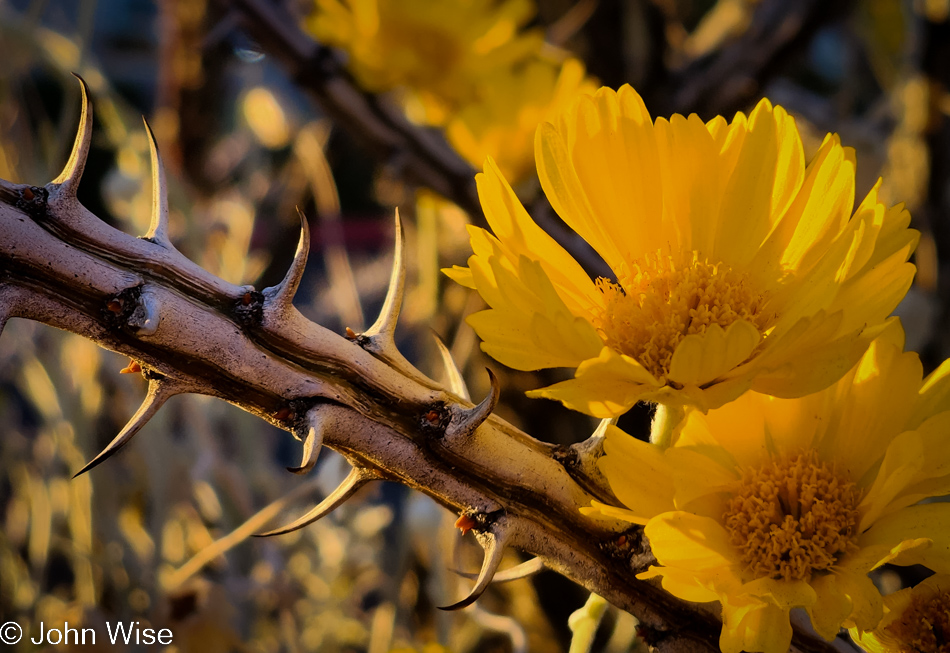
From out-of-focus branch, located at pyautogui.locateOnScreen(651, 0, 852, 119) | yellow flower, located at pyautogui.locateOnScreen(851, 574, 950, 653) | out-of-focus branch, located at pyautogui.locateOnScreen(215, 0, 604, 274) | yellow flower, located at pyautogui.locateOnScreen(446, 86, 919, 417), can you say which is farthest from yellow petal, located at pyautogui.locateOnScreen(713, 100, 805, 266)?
out-of-focus branch, located at pyautogui.locateOnScreen(651, 0, 852, 119)

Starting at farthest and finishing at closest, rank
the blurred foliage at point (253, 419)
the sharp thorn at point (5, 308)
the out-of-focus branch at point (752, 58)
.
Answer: the out-of-focus branch at point (752, 58) < the blurred foliage at point (253, 419) < the sharp thorn at point (5, 308)

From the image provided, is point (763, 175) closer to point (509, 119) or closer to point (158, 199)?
point (158, 199)

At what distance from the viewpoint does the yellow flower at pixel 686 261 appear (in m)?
0.18

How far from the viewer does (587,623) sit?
0.73 ft

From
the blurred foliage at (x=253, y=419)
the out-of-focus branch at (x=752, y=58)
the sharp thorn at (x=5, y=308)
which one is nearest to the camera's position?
the sharp thorn at (x=5, y=308)

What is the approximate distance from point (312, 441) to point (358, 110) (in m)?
0.44


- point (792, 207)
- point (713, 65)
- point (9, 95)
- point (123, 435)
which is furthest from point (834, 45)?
point (123, 435)

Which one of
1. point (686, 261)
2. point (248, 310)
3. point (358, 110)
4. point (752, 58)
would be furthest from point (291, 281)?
point (752, 58)

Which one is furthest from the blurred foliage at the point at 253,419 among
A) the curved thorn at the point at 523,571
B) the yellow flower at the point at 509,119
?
the curved thorn at the point at 523,571

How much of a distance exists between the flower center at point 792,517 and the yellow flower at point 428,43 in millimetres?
428

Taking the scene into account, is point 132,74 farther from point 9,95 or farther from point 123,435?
point 123,435

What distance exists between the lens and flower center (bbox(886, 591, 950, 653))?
0.20 meters

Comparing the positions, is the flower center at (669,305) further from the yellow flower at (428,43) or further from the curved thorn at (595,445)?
the yellow flower at (428,43)

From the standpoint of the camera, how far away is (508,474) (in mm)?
203
